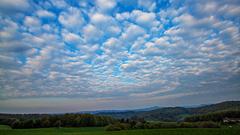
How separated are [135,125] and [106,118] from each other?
22862mm

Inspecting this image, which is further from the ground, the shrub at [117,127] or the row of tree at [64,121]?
the row of tree at [64,121]

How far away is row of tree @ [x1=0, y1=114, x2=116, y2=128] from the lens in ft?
272

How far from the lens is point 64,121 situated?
3359 inches

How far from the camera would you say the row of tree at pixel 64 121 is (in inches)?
3260

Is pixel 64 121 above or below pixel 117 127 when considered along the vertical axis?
above

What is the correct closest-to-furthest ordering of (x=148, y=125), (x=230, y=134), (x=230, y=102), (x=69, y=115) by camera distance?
(x=230, y=134)
(x=148, y=125)
(x=69, y=115)
(x=230, y=102)

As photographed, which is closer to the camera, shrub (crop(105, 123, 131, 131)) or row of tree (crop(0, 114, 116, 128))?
shrub (crop(105, 123, 131, 131))

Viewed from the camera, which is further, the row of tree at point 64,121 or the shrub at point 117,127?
the row of tree at point 64,121

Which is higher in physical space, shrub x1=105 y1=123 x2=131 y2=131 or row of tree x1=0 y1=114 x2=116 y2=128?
row of tree x1=0 y1=114 x2=116 y2=128

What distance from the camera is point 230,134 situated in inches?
1137

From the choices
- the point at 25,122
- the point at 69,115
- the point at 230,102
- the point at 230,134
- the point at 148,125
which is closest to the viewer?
the point at 230,134

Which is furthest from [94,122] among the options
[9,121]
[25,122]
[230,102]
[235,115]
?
[230,102]

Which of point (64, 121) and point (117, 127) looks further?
point (64, 121)

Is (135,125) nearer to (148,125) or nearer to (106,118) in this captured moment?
(148,125)
